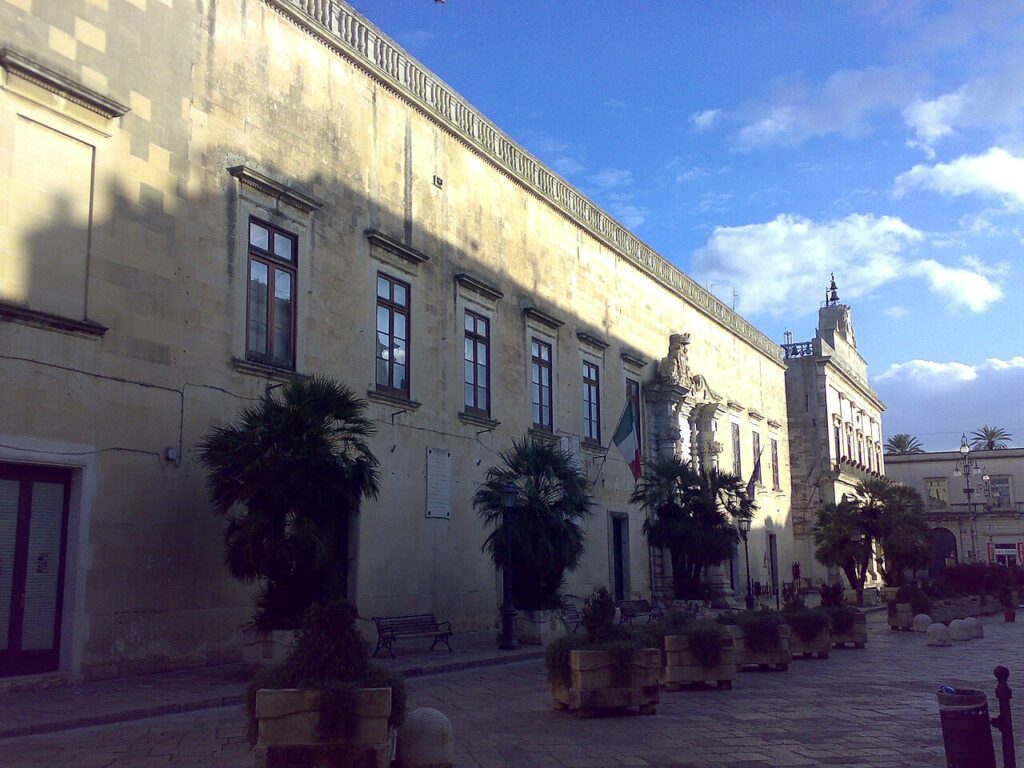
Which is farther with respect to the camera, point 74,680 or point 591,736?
point 74,680

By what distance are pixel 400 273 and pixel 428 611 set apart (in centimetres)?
674

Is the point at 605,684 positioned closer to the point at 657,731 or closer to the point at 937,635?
the point at 657,731

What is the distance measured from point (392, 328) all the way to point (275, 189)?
4.19 meters

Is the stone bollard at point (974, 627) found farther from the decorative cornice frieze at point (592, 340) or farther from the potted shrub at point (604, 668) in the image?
the potted shrub at point (604, 668)

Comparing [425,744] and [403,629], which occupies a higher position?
[403,629]

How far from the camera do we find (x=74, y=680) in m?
12.6

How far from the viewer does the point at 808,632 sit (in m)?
16.9

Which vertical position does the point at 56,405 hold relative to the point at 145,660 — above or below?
above

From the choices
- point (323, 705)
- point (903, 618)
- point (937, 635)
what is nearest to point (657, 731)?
point (323, 705)

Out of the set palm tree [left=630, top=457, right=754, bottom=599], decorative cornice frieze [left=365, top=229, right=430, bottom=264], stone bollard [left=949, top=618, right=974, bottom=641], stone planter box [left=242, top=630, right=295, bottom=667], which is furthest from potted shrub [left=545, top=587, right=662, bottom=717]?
palm tree [left=630, top=457, right=754, bottom=599]

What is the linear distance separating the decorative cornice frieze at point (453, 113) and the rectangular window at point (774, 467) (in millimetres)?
12070

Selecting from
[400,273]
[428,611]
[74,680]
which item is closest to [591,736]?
[74,680]

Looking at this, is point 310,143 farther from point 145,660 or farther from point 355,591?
point 145,660

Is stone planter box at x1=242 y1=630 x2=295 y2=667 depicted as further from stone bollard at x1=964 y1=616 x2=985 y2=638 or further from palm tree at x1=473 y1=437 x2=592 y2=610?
stone bollard at x1=964 y1=616 x2=985 y2=638
